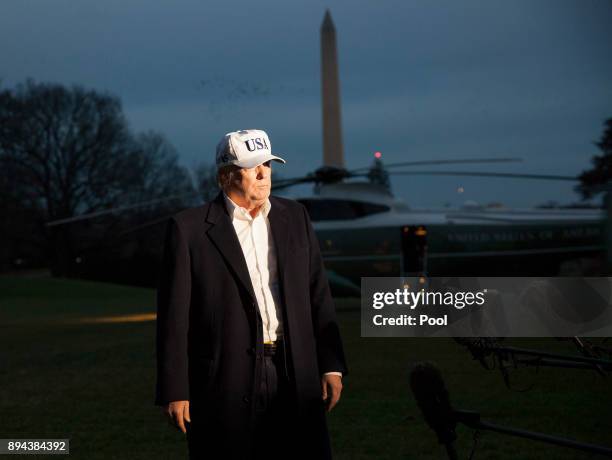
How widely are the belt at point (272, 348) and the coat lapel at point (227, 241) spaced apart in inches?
8.5

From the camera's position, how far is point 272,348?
3.89m

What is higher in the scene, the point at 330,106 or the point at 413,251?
the point at 330,106

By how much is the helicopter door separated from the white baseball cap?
23.7 metres

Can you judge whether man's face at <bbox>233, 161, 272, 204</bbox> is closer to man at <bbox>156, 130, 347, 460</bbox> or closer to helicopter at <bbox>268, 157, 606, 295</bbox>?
man at <bbox>156, 130, 347, 460</bbox>

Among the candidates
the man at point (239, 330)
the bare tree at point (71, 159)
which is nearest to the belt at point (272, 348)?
the man at point (239, 330)

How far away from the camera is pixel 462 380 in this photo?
11258 mm

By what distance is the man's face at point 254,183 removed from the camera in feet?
13.0

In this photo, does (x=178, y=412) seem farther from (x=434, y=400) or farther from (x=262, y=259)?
(x=434, y=400)

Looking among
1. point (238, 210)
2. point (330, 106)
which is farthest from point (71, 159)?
point (238, 210)

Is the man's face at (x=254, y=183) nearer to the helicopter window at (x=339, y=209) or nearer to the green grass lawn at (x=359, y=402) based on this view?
the green grass lawn at (x=359, y=402)

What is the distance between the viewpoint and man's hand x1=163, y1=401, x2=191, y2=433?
3809 mm

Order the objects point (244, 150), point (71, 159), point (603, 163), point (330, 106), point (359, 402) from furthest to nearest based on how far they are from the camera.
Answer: point (603, 163)
point (71, 159)
point (330, 106)
point (359, 402)
point (244, 150)

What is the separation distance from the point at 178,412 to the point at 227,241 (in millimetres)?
795

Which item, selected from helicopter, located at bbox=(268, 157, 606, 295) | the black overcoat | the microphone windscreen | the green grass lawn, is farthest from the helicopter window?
the microphone windscreen
